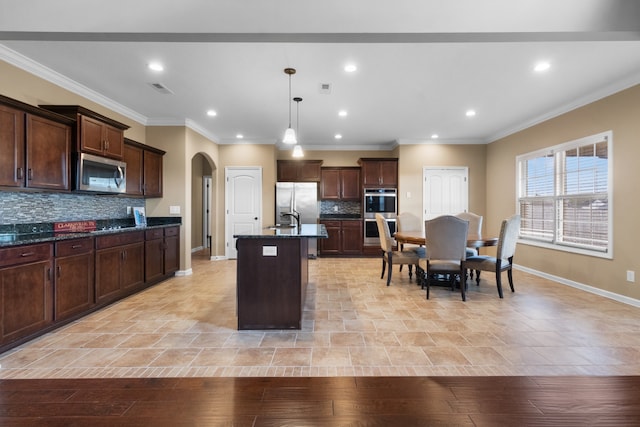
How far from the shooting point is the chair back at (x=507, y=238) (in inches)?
151

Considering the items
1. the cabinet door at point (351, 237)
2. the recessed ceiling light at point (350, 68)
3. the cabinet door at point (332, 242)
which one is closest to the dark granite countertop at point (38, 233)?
the recessed ceiling light at point (350, 68)

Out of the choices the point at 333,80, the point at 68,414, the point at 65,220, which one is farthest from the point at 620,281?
the point at 65,220

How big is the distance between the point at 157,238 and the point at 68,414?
306 cm

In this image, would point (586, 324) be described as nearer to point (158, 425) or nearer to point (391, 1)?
point (391, 1)

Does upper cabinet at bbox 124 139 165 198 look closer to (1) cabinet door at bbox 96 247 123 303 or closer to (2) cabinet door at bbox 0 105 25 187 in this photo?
(1) cabinet door at bbox 96 247 123 303

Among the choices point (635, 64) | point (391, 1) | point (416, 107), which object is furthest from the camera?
point (416, 107)

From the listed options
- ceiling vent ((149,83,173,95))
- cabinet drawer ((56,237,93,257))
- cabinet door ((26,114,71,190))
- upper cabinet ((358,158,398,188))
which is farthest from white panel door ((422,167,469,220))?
cabinet door ((26,114,71,190))

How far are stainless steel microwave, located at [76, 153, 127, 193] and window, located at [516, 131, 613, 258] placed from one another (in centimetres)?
633

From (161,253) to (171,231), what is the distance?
1.38 ft

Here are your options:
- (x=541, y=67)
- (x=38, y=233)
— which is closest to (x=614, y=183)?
(x=541, y=67)

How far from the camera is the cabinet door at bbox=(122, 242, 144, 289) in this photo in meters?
3.76

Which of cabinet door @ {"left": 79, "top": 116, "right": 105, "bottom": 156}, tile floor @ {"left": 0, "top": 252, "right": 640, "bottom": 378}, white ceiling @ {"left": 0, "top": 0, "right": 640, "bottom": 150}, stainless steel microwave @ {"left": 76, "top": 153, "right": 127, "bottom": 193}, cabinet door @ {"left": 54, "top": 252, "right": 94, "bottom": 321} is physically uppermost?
white ceiling @ {"left": 0, "top": 0, "right": 640, "bottom": 150}

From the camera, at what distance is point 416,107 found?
4.68 meters

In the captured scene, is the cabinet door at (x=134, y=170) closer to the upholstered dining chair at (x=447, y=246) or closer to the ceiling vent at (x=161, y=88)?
the ceiling vent at (x=161, y=88)
